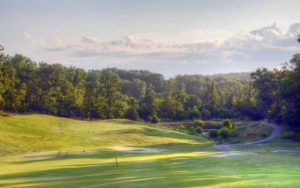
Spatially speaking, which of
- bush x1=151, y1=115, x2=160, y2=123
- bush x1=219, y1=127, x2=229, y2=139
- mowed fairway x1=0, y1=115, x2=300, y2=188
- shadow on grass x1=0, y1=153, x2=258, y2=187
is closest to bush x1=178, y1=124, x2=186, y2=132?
bush x1=151, y1=115, x2=160, y2=123

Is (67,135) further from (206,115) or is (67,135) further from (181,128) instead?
(206,115)

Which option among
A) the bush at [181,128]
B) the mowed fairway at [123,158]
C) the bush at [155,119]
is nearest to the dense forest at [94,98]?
the bush at [155,119]

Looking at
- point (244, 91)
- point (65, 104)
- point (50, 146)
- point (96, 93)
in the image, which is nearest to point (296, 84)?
point (50, 146)

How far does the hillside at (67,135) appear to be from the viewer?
54.5 m

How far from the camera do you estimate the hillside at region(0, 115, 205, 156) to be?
54.5 metres

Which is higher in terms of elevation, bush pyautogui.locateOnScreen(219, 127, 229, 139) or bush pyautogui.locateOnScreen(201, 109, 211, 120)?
bush pyautogui.locateOnScreen(201, 109, 211, 120)

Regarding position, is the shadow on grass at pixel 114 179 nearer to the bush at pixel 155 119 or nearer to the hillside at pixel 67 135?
the hillside at pixel 67 135

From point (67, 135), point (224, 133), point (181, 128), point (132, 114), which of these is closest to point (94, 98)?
point (132, 114)

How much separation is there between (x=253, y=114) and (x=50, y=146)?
84856mm

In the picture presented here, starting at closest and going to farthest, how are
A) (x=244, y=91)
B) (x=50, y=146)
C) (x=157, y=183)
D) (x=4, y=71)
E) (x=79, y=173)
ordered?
1. (x=157, y=183)
2. (x=79, y=173)
3. (x=50, y=146)
4. (x=4, y=71)
5. (x=244, y=91)

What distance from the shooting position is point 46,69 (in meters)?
109

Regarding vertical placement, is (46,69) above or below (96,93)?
above

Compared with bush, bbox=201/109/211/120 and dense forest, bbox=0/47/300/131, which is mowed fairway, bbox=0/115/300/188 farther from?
bush, bbox=201/109/211/120

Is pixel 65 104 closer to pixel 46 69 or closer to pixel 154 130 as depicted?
pixel 46 69
